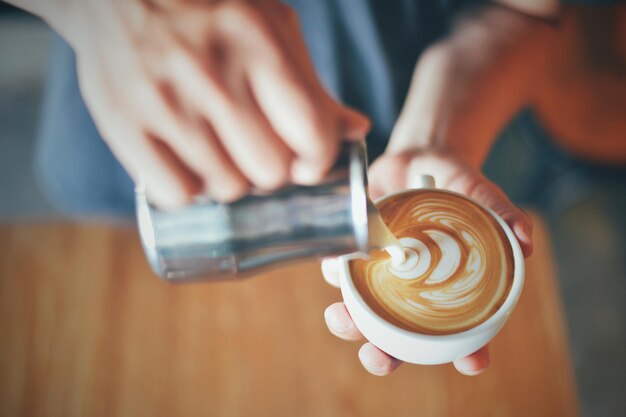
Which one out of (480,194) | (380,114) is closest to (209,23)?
(380,114)

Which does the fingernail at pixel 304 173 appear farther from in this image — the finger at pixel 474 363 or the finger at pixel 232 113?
the finger at pixel 474 363

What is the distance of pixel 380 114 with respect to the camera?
0.57 metres

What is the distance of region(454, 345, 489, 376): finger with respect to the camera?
18.6 inches

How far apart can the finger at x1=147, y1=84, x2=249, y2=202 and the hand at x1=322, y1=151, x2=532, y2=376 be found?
14 centimetres

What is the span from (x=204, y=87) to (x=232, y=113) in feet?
0.12

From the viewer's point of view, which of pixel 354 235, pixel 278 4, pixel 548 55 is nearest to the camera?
pixel 354 235

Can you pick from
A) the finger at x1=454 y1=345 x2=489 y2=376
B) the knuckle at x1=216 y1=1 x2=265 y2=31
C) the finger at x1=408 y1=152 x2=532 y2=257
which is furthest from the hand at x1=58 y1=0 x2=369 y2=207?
the finger at x1=454 y1=345 x2=489 y2=376

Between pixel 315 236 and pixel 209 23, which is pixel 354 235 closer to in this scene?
pixel 315 236

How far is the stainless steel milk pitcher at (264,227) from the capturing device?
41cm

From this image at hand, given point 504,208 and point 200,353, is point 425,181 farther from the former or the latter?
point 200,353

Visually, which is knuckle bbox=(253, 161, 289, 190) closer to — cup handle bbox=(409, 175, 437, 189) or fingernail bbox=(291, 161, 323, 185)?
fingernail bbox=(291, 161, 323, 185)

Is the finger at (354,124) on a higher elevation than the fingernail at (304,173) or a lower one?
lower

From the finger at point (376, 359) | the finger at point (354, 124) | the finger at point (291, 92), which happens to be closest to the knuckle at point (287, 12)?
the finger at point (291, 92)

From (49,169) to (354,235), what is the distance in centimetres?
40
